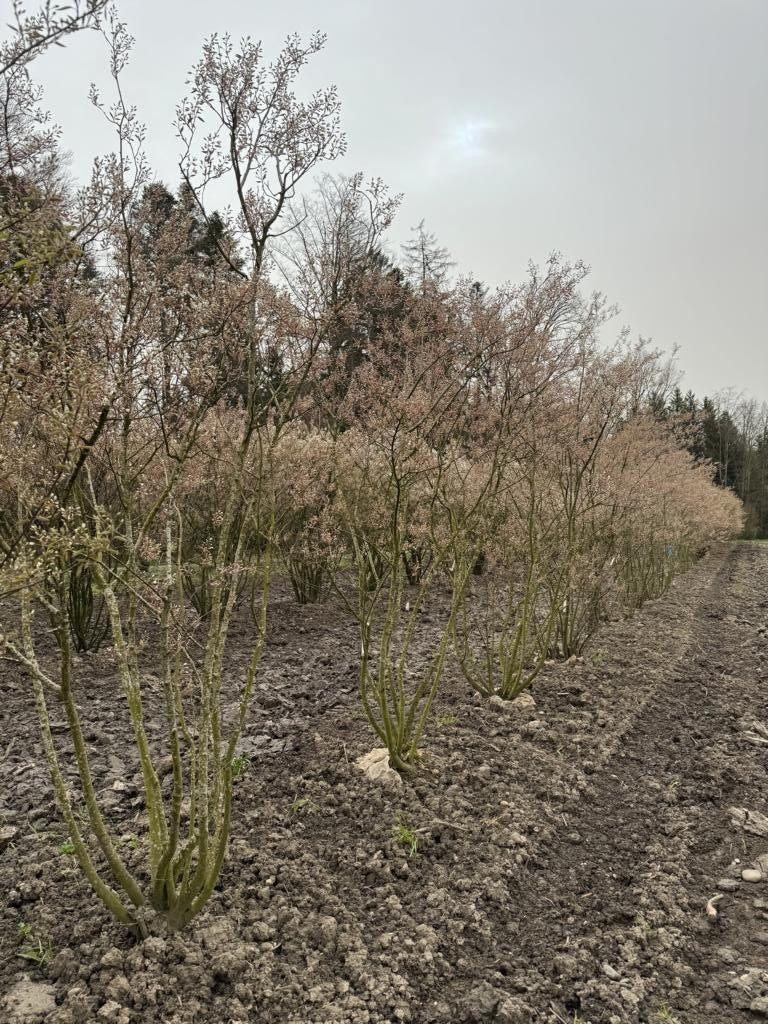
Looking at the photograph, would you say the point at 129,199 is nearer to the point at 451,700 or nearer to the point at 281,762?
the point at 281,762

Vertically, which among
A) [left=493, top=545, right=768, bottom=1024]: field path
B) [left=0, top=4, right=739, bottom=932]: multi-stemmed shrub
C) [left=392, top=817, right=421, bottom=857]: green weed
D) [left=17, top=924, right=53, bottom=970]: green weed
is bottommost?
[left=493, top=545, right=768, bottom=1024]: field path

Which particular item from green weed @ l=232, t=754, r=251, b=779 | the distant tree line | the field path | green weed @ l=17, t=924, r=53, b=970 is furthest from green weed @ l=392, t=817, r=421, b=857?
the distant tree line

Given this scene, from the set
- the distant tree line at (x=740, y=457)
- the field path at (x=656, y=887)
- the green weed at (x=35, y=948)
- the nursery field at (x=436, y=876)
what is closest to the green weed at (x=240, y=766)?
the nursery field at (x=436, y=876)

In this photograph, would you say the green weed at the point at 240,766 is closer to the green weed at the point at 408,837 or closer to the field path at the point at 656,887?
the green weed at the point at 408,837

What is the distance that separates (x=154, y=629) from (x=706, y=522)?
1574 cm

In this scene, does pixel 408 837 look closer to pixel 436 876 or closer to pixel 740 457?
pixel 436 876

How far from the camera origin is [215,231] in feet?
10.1

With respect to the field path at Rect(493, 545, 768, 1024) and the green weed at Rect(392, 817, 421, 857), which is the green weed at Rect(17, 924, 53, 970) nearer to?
the green weed at Rect(392, 817, 421, 857)

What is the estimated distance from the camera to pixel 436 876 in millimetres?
3383

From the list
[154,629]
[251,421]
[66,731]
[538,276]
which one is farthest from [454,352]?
[154,629]

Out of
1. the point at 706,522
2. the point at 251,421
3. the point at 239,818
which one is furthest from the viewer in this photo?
the point at 706,522

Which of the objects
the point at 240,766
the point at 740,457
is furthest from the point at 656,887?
the point at 740,457

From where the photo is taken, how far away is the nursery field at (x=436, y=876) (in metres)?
2.55

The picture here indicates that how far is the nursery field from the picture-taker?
2.55 meters
